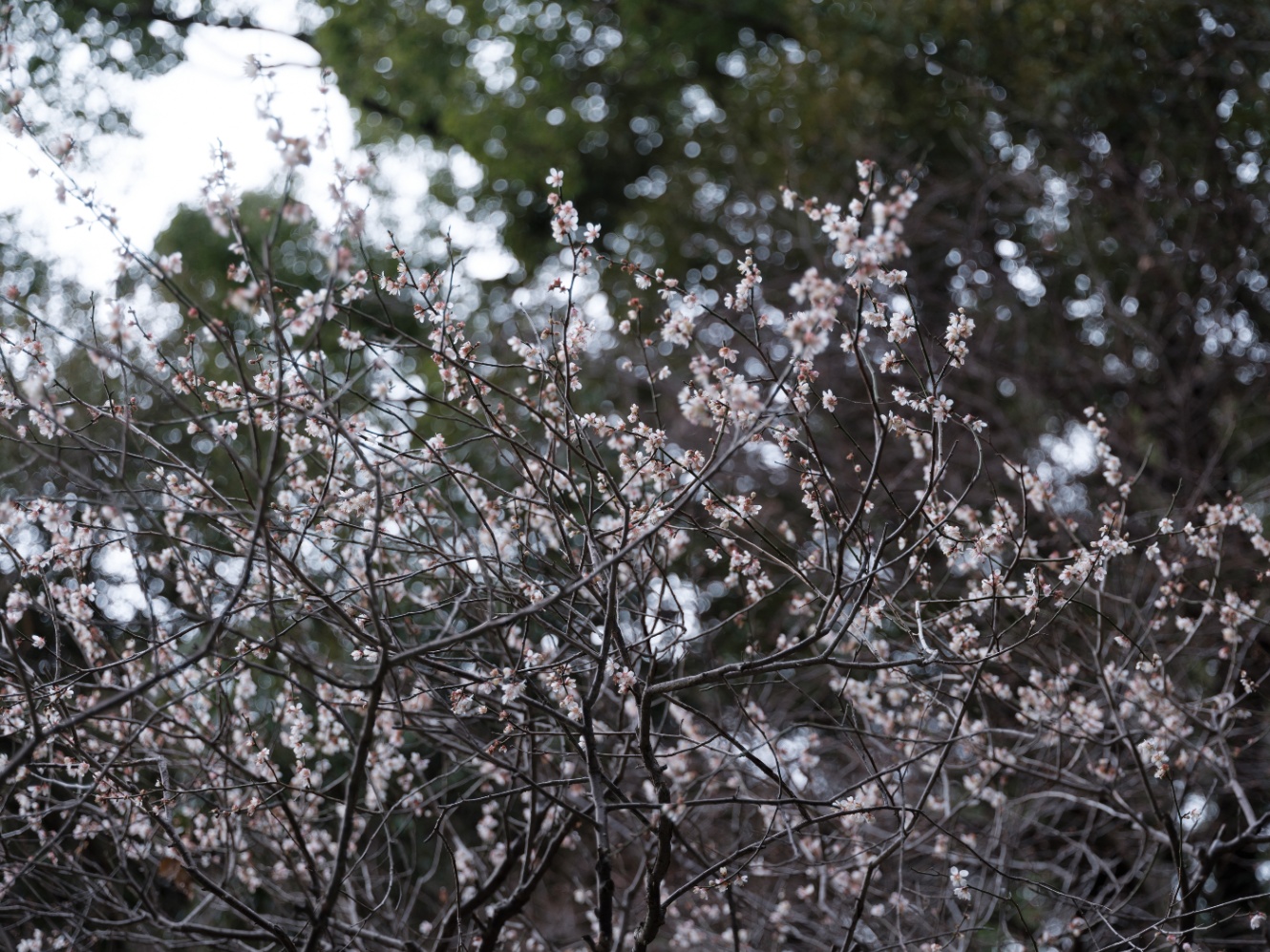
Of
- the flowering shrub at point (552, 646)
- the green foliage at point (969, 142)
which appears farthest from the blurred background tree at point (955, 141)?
the flowering shrub at point (552, 646)

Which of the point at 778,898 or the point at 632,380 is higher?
the point at 632,380

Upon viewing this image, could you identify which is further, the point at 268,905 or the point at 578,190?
the point at 578,190

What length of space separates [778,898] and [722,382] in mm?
2718

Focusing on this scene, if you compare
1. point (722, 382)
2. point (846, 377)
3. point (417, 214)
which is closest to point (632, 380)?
point (846, 377)

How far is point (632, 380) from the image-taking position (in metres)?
8.14

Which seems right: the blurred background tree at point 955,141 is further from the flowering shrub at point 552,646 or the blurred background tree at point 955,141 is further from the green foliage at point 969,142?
the flowering shrub at point 552,646

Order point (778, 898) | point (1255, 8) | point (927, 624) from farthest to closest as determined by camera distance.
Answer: point (1255, 8)
point (778, 898)
point (927, 624)

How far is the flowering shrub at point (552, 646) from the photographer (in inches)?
81.5

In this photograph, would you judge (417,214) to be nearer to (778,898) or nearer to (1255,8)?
(1255,8)

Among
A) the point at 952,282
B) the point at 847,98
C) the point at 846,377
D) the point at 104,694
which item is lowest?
the point at 104,694

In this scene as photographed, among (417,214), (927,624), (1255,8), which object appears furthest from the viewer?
(417,214)

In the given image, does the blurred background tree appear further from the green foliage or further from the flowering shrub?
the flowering shrub

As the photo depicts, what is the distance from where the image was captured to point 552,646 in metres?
3.37

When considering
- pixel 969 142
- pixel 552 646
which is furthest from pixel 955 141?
pixel 552 646
